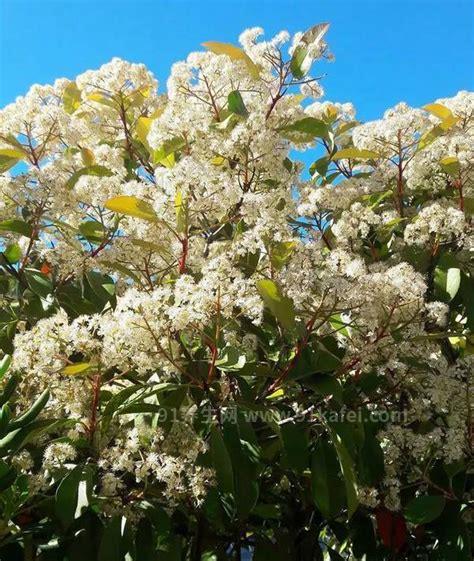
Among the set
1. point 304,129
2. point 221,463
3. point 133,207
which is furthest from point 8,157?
point 221,463

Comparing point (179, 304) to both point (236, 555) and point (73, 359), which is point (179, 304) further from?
point (236, 555)

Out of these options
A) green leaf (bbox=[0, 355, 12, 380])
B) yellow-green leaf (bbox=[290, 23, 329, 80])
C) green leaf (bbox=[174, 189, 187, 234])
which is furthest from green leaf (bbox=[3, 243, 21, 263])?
yellow-green leaf (bbox=[290, 23, 329, 80])

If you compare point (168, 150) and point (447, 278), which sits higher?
point (168, 150)

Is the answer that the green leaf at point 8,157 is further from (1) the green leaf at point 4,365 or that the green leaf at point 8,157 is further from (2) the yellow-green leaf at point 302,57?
(2) the yellow-green leaf at point 302,57

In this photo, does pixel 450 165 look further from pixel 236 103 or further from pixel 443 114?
pixel 236 103

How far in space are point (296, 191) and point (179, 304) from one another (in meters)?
1.49

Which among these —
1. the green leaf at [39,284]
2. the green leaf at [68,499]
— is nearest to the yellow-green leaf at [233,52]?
the green leaf at [39,284]

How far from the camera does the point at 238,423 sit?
2.33 m

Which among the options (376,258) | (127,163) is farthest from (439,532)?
(127,163)

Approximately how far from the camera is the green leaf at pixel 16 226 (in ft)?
9.20

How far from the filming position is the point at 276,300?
2.14 meters

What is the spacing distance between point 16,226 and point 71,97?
4.10 feet

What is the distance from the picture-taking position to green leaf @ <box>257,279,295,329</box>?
2.14 meters

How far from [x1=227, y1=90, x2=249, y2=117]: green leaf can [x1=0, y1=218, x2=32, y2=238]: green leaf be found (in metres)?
0.95
